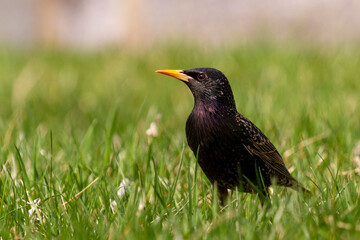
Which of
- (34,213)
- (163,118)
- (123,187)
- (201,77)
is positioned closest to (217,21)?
(163,118)

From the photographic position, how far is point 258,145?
10.0ft

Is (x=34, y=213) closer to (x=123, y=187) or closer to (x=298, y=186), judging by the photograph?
(x=123, y=187)

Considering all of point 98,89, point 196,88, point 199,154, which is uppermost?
point 196,88

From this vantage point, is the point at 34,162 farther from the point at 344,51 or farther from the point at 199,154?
the point at 344,51

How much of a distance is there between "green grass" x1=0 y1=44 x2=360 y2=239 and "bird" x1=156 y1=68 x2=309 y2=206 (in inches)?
3.7

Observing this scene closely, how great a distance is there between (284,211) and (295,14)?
25.7ft

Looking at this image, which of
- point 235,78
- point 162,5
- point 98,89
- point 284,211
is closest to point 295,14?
point 162,5

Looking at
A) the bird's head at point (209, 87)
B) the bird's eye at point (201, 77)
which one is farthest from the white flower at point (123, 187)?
the bird's eye at point (201, 77)

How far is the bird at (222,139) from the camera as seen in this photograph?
2.88 m

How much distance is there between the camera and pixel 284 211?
2.45m

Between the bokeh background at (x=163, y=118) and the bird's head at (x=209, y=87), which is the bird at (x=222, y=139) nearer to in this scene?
the bird's head at (x=209, y=87)

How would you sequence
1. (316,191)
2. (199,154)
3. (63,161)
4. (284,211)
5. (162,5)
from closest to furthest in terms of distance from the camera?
(284,211), (199,154), (316,191), (63,161), (162,5)

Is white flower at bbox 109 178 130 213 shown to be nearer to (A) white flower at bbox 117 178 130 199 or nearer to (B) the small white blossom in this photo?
(A) white flower at bbox 117 178 130 199

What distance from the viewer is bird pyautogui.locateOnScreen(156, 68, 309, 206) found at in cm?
288
